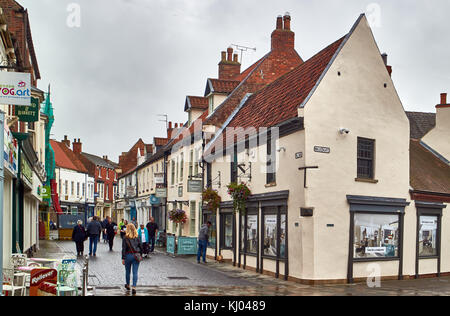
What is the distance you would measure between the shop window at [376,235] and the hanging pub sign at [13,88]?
36.9 feet

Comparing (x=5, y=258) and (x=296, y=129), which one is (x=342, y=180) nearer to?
(x=296, y=129)

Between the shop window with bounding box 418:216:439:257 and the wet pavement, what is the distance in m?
1.03

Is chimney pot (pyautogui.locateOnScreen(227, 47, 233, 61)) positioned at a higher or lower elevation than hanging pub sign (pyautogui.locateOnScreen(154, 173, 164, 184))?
higher

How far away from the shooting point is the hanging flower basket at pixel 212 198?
24.8 meters

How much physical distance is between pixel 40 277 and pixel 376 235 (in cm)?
1099

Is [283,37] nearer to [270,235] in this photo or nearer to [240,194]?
[240,194]

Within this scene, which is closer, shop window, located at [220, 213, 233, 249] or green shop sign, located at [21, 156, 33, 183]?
green shop sign, located at [21, 156, 33, 183]

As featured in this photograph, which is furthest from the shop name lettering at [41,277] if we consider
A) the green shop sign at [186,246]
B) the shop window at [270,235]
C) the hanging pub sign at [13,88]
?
the green shop sign at [186,246]

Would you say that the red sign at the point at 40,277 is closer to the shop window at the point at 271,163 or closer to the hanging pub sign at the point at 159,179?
the shop window at the point at 271,163

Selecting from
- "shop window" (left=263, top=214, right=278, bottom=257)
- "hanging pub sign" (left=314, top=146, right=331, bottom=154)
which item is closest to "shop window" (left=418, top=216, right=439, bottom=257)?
"hanging pub sign" (left=314, top=146, right=331, bottom=154)

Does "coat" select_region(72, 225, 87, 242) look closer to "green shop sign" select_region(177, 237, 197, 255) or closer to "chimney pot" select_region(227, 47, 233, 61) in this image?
"green shop sign" select_region(177, 237, 197, 255)

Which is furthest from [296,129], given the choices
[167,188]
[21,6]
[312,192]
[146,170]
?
[146,170]

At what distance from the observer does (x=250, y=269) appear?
831 inches

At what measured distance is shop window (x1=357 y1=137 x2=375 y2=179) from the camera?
59.6ft
